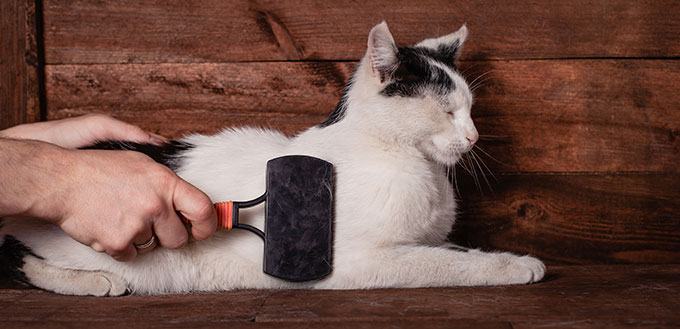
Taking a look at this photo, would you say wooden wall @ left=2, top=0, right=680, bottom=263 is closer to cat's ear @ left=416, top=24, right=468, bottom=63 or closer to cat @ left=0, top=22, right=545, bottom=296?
cat's ear @ left=416, top=24, right=468, bottom=63

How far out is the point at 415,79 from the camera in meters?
1.14

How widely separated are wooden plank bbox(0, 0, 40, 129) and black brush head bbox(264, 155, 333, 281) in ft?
2.63

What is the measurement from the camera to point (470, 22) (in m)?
1.43

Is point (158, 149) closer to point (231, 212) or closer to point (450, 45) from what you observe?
point (231, 212)

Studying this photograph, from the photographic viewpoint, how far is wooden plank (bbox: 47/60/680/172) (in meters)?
1.44

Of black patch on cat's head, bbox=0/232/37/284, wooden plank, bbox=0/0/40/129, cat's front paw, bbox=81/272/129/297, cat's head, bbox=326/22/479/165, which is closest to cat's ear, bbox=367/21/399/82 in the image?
cat's head, bbox=326/22/479/165

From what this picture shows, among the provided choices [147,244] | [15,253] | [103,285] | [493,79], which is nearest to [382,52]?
[493,79]

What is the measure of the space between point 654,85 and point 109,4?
4.66 ft

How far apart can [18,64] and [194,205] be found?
2.69ft

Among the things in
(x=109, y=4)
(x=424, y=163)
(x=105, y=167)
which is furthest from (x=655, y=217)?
(x=109, y=4)

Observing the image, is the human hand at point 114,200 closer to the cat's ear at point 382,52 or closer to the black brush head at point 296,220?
the black brush head at point 296,220

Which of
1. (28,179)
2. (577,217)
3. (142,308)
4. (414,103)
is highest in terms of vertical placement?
(414,103)

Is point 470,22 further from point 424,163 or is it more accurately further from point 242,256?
point 242,256

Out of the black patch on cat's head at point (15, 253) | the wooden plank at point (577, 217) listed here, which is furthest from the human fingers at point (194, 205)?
the wooden plank at point (577, 217)
